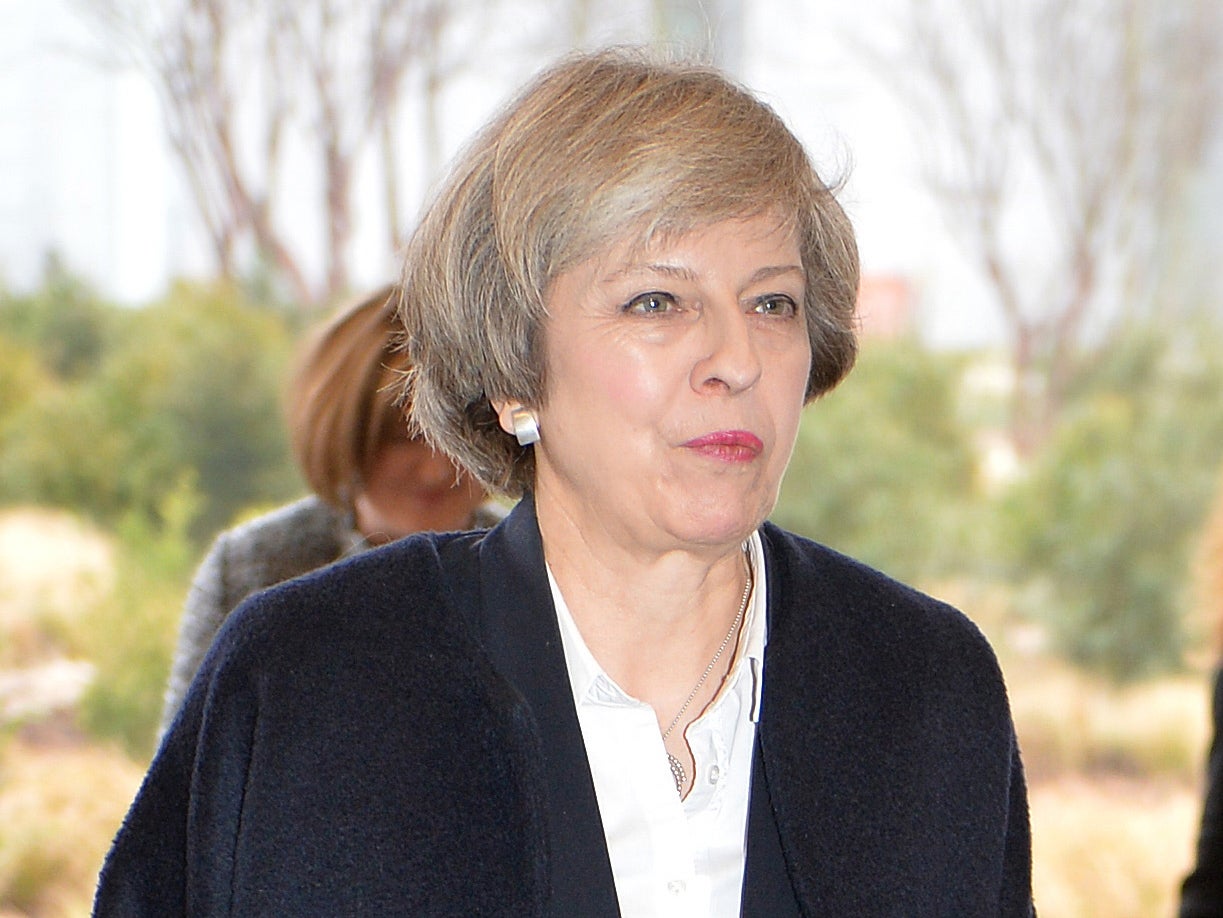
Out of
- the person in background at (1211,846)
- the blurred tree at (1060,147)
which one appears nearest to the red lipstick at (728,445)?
the person in background at (1211,846)

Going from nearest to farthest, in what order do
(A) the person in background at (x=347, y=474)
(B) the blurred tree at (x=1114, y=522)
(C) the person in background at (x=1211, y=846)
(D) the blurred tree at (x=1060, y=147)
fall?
(C) the person in background at (x=1211, y=846), (A) the person in background at (x=347, y=474), (D) the blurred tree at (x=1060, y=147), (B) the blurred tree at (x=1114, y=522)

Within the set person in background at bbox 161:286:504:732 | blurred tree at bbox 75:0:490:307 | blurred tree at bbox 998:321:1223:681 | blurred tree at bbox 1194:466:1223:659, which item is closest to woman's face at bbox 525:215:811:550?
person in background at bbox 161:286:504:732

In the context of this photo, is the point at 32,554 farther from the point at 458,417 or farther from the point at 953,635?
the point at 953,635

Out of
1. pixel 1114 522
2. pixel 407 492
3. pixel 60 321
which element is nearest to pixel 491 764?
pixel 407 492

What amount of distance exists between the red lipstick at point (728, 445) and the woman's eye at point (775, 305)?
0.13 metres

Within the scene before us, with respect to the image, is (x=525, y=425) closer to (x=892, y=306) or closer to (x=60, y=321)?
(x=60, y=321)

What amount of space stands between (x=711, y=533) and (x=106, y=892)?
64 cm

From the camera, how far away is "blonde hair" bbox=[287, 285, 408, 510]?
6.89ft

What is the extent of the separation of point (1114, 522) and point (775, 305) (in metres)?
3.12

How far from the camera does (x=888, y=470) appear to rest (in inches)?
161

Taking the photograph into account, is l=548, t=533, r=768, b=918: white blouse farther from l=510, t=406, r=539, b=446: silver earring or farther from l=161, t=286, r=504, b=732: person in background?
l=161, t=286, r=504, b=732: person in background

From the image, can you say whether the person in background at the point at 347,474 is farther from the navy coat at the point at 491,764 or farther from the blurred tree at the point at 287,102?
the blurred tree at the point at 287,102

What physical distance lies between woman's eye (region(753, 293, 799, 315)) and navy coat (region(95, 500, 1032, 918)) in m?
0.29

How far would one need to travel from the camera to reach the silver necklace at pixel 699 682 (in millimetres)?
1390
